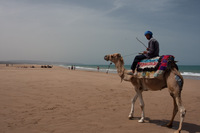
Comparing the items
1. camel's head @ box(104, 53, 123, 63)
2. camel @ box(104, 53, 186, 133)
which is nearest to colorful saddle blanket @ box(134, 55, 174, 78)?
camel @ box(104, 53, 186, 133)

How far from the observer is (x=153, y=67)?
5.75m

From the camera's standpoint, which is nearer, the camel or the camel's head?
the camel

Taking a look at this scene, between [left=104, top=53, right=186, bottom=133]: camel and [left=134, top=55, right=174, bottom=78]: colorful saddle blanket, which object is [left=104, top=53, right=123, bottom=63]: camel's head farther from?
[left=134, top=55, right=174, bottom=78]: colorful saddle blanket

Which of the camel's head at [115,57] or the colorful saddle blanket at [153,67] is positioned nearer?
the colorful saddle blanket at [153,67]

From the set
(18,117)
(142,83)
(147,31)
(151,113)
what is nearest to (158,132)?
(142,83)

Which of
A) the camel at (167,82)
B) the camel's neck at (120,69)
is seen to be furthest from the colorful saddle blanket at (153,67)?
the camel's neck at (120,69)

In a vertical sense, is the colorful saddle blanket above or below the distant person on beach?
below

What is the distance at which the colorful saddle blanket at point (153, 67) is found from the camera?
5.50m

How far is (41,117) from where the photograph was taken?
6.41 meters

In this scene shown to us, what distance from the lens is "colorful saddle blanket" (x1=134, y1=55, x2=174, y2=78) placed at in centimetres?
550

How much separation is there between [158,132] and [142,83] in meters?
1.69

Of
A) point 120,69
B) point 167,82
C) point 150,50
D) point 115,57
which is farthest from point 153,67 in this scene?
point 115,57

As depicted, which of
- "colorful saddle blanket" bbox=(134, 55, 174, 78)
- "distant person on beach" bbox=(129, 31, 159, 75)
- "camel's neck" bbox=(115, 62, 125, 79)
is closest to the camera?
"colorful saddle blanket" bbox=(134, 55, 174, 78)

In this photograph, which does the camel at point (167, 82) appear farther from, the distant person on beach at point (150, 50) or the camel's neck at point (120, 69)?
the distant person on beach at point (150, 50)
